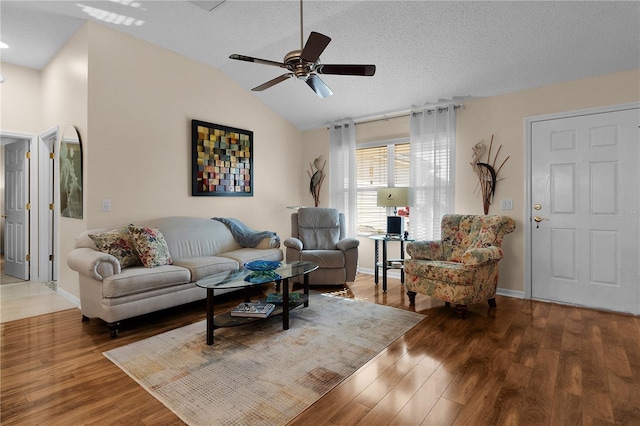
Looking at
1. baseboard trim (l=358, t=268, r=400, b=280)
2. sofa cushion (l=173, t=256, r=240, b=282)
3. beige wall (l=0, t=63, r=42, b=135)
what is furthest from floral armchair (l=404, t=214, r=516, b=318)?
beige wall (l=0, t=63, r=42, b=135)

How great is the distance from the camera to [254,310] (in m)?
2.85

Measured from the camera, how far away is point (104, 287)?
9.18ft

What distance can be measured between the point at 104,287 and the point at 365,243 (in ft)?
11.8

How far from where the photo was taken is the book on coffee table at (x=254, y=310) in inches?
110

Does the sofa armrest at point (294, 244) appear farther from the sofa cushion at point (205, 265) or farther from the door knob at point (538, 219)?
the door knob at point (538, 219)

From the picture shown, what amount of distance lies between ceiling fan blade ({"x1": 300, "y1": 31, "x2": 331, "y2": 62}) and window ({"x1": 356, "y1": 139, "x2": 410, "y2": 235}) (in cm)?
286

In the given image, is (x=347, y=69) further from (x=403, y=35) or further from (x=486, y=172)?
(x=486, y=172)

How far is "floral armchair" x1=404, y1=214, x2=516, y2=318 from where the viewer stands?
3.20 metres

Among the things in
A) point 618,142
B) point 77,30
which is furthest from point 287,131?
point 618,142

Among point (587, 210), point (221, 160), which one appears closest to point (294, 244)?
point (221, 160)

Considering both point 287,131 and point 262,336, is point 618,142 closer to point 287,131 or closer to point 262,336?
point 262,336

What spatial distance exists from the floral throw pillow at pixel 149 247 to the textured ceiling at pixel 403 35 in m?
2.20

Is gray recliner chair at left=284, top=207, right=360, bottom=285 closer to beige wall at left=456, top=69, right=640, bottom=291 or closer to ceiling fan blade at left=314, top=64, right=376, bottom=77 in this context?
beige wall at left=456, top=69, right=640, bottom=291

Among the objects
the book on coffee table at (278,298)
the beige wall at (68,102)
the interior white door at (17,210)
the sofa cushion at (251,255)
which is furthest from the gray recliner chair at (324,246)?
the interior white door at (17,210)
